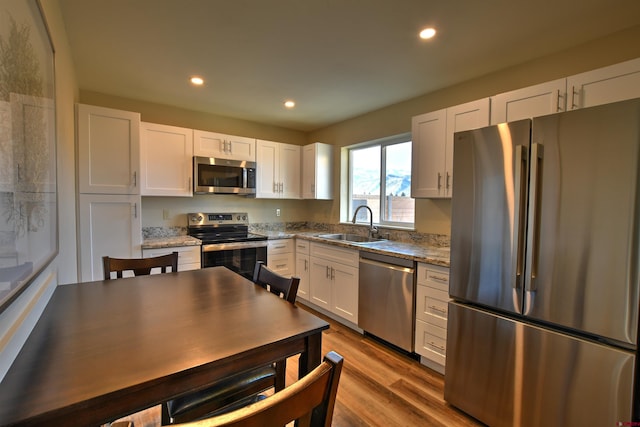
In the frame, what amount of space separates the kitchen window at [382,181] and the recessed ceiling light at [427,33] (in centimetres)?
134

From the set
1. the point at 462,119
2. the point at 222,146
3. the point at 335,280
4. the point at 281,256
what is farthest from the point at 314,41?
the point at 281,256

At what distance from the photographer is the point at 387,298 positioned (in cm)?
258

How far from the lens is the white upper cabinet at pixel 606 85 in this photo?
1.58 meters

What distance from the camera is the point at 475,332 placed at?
1771 millimetres

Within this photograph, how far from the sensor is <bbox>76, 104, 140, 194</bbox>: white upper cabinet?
2518mm

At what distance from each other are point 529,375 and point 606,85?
1.67 metres

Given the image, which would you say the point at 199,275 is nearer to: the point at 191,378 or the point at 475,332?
the point at 191,378

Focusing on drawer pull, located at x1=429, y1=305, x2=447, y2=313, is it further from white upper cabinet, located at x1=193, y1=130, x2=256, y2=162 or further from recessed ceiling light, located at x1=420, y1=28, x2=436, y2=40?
white upper cabinet, located at x1=193, y1=130, x2=256, y2=162

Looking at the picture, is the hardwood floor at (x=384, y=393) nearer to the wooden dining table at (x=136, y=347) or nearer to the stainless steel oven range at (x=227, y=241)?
the wooden dining table at (x=136, y=347)

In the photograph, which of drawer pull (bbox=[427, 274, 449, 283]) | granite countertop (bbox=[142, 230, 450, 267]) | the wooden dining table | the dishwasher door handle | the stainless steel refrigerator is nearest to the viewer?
the wooden dining table

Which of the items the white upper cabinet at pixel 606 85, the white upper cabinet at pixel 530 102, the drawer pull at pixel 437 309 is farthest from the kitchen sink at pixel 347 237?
the white upper cabinet at pixel 606 85

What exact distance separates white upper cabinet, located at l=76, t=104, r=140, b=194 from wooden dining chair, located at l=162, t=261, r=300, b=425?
2057 mm

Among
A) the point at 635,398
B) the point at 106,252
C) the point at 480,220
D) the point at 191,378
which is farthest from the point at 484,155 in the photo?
the point at 106,252

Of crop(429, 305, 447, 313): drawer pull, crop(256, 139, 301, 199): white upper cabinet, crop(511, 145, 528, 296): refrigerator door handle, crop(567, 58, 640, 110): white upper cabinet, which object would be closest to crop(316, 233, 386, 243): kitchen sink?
crop(256, 139, 301, 199): white upper cabinet
